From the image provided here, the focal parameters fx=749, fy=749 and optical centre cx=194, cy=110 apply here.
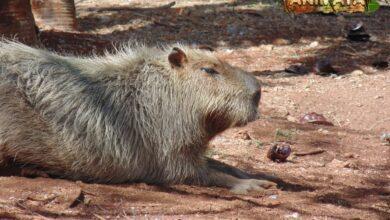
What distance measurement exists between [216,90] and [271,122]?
2.57 metres

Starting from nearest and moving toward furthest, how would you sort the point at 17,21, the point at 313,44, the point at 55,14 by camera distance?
the point at 17,21 < the point at 55,14 < the point at 313,44

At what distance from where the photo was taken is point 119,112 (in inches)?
188

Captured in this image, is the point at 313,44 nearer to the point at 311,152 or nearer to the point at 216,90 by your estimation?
the point at 311,152

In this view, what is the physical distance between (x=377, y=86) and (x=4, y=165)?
572 centimetres

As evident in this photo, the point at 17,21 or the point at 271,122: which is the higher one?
the point at 17,21

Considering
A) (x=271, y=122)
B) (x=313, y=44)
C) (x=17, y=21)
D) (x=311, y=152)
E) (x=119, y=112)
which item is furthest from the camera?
(x=313, y=44)

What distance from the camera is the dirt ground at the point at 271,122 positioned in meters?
4.11

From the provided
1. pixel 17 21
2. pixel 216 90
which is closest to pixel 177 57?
pixel 216 90

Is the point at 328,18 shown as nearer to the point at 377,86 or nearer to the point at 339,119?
the point at 377,86

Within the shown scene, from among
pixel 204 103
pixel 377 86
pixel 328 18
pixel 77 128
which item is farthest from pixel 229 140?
pixel 328 18

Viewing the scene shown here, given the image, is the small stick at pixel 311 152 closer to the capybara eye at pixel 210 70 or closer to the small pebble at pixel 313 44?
the capybara eye at pixel 210 70

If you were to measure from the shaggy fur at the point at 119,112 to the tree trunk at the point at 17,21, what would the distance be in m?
3.09

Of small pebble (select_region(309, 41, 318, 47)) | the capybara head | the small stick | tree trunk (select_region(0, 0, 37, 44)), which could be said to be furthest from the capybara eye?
small pebble (select_region(309, 41, 318, 47))

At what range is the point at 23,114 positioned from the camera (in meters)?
4.52
